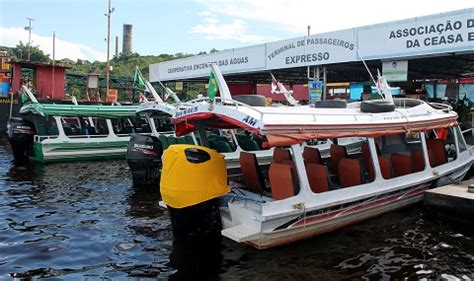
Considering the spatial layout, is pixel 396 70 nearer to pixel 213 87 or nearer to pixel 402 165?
pixel 402 165

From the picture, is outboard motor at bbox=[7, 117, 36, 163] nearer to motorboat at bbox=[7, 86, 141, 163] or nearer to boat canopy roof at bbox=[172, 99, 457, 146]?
motorboat at bbox=[7, 86, 141, 163]

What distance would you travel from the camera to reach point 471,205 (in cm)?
797

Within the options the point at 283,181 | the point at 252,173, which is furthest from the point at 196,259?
the point at 252,173

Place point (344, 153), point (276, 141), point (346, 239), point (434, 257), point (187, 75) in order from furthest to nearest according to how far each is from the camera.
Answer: point (187, 75) < point (344, 153) < point (346, 239) < point (434, 257) < point (276, 141)

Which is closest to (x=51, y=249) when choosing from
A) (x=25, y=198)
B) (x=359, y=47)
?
(x=25, y=198)

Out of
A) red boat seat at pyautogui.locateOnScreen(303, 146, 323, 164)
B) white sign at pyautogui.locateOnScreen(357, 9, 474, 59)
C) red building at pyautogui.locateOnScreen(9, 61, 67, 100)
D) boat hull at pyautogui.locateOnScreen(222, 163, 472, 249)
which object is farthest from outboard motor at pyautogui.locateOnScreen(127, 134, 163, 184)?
red building at pyautogui.locateOnScreen(9, 61, 67, 100)

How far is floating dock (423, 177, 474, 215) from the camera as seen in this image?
8.04 metres

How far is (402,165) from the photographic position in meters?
8.90

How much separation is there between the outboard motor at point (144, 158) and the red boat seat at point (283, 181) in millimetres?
5047

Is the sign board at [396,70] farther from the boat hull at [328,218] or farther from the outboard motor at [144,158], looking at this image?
the outboard motor at [144,158]

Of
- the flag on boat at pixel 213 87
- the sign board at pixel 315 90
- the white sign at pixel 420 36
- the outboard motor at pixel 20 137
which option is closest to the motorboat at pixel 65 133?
the outboard motor at pixel 20 137

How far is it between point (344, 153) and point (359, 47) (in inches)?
274

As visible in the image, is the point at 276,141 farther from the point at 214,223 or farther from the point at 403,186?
the point at 403,186

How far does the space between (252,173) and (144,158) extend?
13.9 ft
